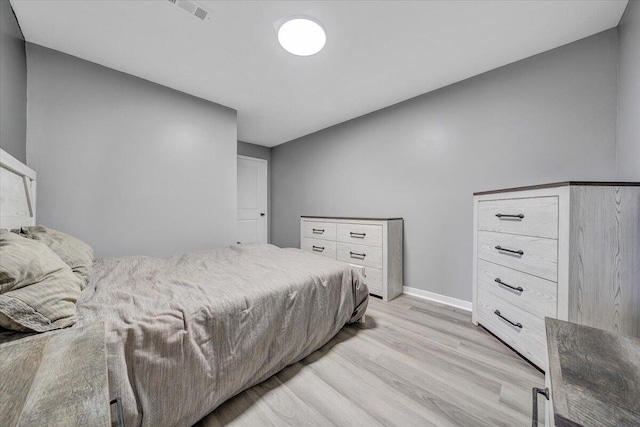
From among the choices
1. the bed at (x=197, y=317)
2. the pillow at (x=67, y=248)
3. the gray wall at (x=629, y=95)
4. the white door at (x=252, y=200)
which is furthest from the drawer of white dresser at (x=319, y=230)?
the gray wall at (x=629, y=95)

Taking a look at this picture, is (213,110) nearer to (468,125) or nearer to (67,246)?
(67,246)

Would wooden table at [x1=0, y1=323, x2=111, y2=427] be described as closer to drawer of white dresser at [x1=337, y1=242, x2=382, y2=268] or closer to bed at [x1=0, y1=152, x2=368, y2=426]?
bed at [x1=0, y1=152, x2=368, y2=426]

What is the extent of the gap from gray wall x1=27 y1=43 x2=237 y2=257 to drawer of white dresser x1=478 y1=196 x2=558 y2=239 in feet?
8.79

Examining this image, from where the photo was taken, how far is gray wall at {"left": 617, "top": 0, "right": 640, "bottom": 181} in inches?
54.3

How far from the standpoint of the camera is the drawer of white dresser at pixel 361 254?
264 centimetres

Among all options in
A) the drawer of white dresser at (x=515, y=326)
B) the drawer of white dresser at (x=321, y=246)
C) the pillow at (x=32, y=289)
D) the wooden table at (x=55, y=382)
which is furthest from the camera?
the drawer of white dresser at (x=321, y=246)

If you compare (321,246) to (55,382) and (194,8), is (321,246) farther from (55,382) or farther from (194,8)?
(55,382)

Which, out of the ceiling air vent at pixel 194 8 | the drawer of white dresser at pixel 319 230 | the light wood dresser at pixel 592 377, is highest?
the ceiling air vent at pixel 194 8

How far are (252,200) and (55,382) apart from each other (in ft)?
13.5

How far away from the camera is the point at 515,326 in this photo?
1.59 metres

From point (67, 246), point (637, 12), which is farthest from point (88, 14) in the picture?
point (637, 12)

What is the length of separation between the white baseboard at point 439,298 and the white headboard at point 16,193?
10.5ft

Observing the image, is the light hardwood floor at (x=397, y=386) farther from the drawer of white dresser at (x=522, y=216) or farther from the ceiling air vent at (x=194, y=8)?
the ceiling air vent at (x=194, y=8)

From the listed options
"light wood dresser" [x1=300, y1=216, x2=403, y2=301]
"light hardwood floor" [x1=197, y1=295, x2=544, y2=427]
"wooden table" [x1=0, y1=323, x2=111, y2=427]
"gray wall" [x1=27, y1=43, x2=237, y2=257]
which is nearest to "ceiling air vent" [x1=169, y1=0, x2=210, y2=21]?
"gray wall" [x1=27, y1=43, x2=237, y2=257]
